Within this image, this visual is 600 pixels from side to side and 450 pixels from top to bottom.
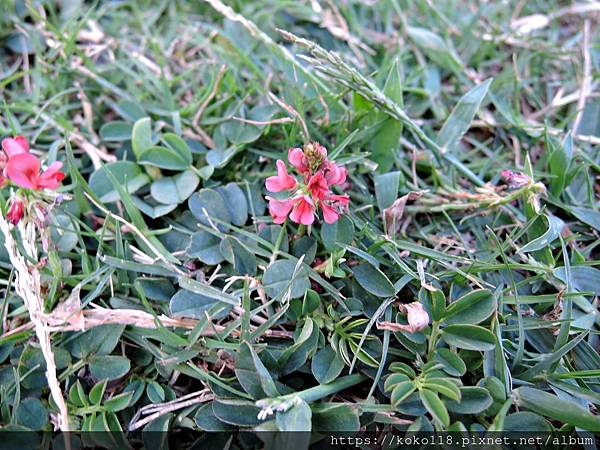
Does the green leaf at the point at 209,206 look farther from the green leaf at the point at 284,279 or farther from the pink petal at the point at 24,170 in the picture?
the pink petal at the point at 24,170

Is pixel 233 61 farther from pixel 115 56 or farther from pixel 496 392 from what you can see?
pixel 496 392

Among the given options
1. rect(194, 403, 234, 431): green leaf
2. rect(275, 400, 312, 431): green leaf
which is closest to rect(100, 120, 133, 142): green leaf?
rect(194, 403, 234, 431): green leaf

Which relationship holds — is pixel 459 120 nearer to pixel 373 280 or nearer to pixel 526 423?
pixel 373 280

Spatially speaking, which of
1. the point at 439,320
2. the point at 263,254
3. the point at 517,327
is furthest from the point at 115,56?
the point at 517,327

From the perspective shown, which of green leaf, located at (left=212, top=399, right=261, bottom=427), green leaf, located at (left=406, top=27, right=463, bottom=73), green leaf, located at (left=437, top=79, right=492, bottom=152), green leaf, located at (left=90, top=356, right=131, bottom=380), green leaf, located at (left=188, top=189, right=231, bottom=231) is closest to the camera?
green leaf, located at (left=212, top=399, right=261, bottom=427)

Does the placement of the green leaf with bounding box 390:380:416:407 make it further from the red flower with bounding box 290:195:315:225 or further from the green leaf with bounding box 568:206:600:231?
the green leaf with bounding box 568:206:600:231

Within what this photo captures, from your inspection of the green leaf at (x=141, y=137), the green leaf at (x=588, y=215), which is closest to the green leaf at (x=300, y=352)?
the green leaf at (x=141, y=137)
